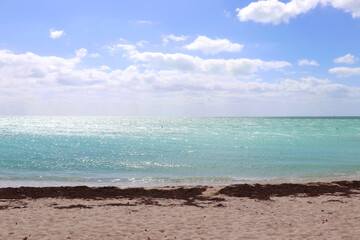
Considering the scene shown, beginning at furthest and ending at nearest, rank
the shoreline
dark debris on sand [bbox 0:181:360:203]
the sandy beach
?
the shoreline < dark debris on sand [bbox 0:181:360:203] < the sandy beach

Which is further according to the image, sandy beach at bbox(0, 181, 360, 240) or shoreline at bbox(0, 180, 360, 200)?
shoreline at bbox(0, 180, 360, 200)

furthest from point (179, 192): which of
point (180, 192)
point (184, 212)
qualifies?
point (184, 212)

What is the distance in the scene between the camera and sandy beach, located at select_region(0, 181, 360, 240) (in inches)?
384

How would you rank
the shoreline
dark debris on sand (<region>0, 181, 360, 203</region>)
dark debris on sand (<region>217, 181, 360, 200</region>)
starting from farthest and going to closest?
1. dark debris on sand (<region>217, 181, 360, 200</region>)
2. the shoreline
3. dark debris on sand (<region>0, 181, 360, 203</region>)

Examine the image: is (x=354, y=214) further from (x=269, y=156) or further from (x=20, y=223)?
(x=269, y=156)

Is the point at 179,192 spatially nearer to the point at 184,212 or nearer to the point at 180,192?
the point at 180,192

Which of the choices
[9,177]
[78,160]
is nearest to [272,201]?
[9,177]

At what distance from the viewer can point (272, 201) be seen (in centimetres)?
1477

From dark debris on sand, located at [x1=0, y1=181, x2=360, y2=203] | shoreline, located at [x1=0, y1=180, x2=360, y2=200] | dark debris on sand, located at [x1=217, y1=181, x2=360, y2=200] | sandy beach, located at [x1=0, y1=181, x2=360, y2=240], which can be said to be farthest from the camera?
dark debris on sand, located at [x1=217, y1=181, x2=360, y2=200]

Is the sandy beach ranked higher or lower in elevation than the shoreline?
higher

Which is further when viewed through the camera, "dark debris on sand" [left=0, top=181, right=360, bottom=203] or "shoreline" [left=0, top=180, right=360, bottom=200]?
"shoreline" [left=0, top=180, right=360, bottom=200]

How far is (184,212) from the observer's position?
494 inches

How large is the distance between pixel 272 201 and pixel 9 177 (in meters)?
19.3

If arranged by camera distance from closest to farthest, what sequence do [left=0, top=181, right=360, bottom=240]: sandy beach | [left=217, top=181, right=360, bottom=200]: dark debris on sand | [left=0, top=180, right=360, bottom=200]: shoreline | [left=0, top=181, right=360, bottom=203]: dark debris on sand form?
[left=0, top=181, right=360, bottom=240]: sandy beach → [left=0, top=181, right=360, bottom=203]: dark debris on sand → [left=0, top=180, right=360, bottom=200]: shoreline → [left=217, top=181, right=360, bottom=200]: dark debris on sand
